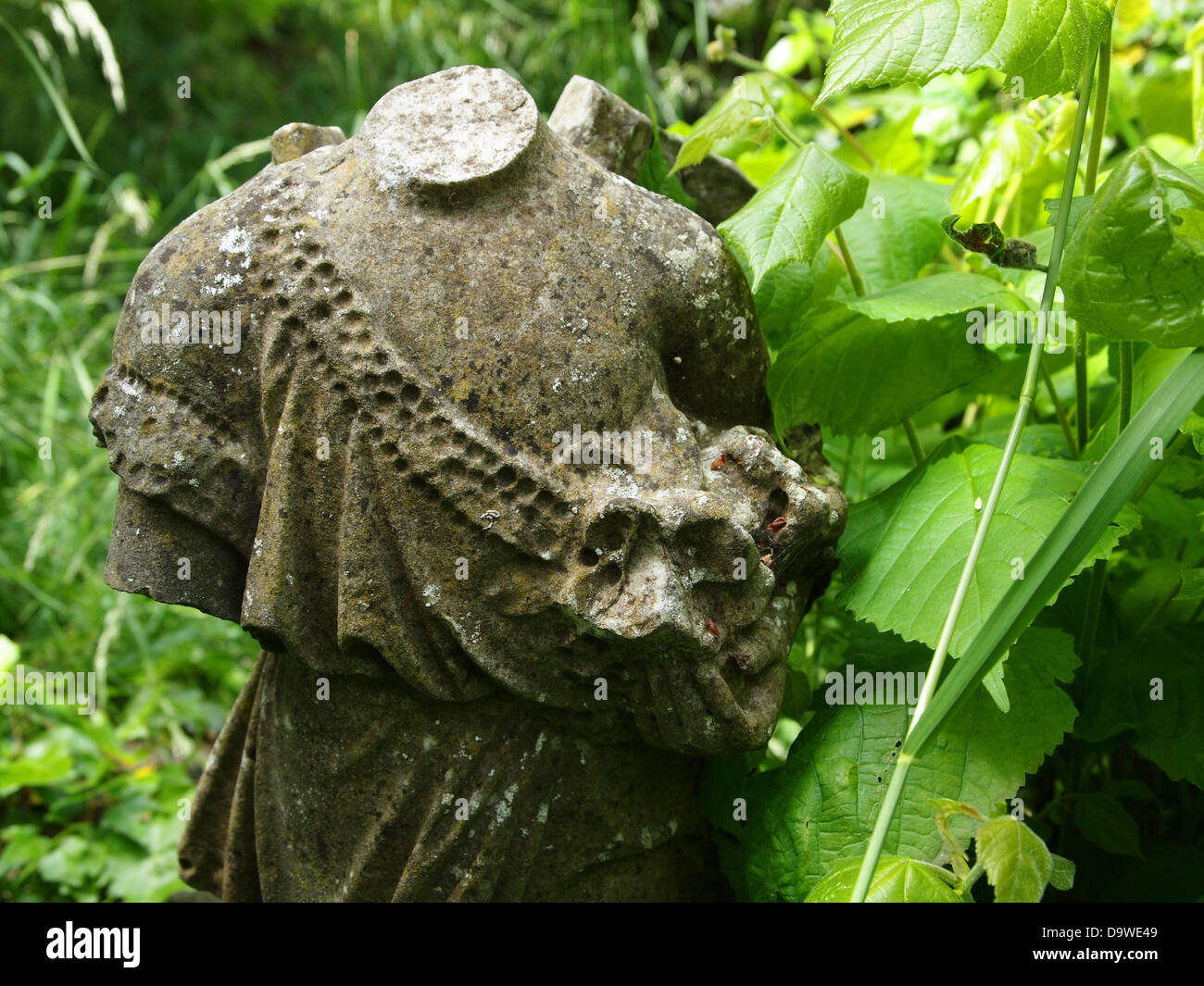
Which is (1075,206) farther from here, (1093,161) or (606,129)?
(606,129)

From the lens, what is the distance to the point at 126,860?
9.11ft

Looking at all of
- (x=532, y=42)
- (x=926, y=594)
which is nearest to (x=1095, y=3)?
(x=926, y=594)

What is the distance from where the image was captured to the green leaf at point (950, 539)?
1474 millimetres

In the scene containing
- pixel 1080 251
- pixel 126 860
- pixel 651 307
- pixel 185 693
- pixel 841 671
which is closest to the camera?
pixel 1080 251

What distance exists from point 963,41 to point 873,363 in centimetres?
57

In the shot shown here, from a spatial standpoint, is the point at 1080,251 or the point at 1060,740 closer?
the point at 1080,251

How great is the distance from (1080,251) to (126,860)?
253 cm

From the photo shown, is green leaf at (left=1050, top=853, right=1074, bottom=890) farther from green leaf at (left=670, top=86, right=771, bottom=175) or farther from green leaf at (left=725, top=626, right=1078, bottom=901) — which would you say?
green leaf at (left=670, top=86, right=771, bottom=175)

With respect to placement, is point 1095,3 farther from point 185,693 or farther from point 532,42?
point 532,42

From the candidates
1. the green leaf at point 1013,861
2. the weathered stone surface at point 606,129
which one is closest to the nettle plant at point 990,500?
the green leaf at point 1013,861

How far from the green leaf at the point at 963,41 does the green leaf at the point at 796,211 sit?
26cm

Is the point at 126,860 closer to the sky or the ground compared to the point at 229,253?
Answer: closer to the ground

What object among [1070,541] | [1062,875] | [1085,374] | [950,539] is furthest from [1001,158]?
[1062,875]

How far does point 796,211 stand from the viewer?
154 centimetres
